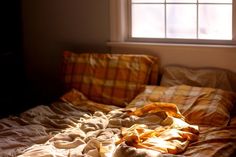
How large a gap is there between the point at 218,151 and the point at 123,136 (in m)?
0.55

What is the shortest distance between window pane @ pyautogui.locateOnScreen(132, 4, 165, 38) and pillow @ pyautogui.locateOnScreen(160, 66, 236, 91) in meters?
0.35

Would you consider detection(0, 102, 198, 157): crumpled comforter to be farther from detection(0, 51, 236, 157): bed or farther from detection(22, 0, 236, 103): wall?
detection(22, 0, 236, 103): wall

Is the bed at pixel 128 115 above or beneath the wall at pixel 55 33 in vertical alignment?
beneath

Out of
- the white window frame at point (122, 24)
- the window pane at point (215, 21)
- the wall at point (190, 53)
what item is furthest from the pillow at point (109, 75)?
the window pane at point (215, 21)

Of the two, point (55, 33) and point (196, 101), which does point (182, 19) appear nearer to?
point (196, 101)

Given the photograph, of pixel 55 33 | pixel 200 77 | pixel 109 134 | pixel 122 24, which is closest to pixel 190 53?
pixel 200 77

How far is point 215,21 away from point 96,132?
1323mm

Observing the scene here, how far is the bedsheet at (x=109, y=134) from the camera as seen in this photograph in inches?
97.0

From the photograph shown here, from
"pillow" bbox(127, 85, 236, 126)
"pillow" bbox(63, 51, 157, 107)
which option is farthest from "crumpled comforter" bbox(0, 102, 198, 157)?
"pillow" bbox(63, 51, 157, 107)

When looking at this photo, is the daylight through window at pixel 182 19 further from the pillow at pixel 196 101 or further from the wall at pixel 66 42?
the pillow at pixel 196 101

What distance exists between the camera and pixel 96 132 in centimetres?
277

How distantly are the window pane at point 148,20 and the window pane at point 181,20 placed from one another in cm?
7

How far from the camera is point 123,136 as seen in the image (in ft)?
8.84

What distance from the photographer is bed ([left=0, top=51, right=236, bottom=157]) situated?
2.51 m
